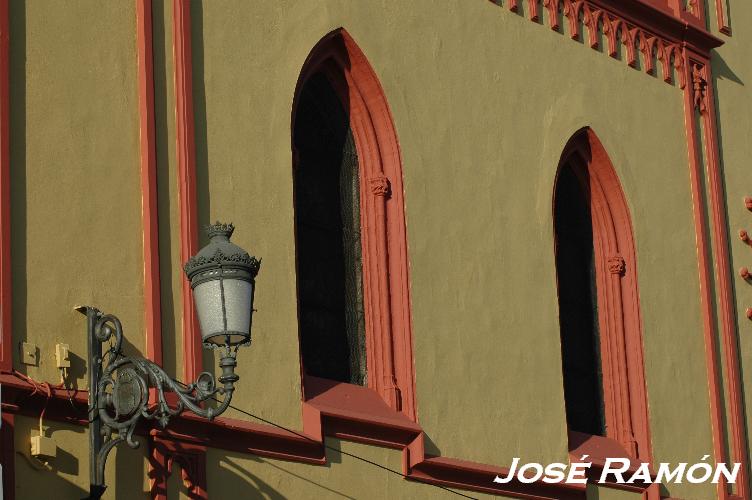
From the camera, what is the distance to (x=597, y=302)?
692 inches

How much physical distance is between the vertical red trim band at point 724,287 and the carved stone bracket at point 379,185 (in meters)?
4.38

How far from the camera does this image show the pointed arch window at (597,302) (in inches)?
677

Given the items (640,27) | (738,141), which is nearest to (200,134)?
(640,27)

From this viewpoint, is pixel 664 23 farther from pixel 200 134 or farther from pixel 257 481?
pixel 257 481

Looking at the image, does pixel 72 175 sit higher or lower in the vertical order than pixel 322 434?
higher

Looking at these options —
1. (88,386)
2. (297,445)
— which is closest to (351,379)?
(297,445)

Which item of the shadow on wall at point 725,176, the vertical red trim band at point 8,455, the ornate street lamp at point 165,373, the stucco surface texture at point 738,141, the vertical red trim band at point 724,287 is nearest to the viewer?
the ornate street lamp at point 165,373

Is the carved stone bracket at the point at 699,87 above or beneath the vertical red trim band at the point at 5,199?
above

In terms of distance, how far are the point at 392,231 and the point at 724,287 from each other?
440cm

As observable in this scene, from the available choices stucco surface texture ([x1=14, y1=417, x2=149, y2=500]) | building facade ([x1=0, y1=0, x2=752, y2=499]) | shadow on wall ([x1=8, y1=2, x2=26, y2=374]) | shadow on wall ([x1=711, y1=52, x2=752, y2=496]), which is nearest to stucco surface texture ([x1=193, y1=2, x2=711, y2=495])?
building facade ([x1=0, y1=0, x2=752, y2=499])

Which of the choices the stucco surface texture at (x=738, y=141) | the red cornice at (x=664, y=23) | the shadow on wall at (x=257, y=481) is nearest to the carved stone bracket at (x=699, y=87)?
the red cornice at (x=664, y=23)

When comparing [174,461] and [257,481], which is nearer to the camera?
[174,461]

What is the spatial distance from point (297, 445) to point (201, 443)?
88cm

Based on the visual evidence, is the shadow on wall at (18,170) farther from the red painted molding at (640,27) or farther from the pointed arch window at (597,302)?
the pointed arch window at (597,302)
